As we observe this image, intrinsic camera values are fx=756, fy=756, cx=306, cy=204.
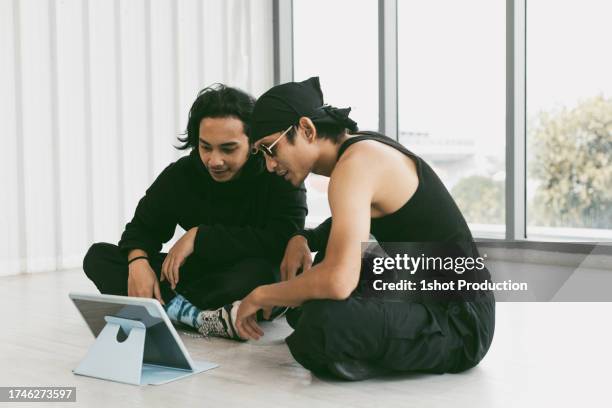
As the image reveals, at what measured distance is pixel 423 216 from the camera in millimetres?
1890

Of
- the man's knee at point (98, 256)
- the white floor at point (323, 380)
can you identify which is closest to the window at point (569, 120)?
the white floor at point (323, 380)

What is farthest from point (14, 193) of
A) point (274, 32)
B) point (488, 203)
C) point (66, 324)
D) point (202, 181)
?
point (488, 203)

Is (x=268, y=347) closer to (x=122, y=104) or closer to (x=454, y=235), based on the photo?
(x=454, y=235)

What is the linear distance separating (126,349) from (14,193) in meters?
2.35

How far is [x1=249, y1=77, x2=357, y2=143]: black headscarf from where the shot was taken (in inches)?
73.6

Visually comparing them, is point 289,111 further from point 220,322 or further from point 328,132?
point 220,322

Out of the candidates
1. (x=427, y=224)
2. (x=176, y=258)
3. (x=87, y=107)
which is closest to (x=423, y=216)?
(x=427, y=224)

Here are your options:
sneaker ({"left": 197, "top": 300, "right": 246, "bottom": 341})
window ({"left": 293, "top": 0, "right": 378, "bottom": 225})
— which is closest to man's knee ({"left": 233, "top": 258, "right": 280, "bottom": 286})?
sneaker ({"left": 197, "top": 300, "right": 246, "bottom": 341})

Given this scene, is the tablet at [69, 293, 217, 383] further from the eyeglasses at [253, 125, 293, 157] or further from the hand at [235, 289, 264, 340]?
the eyeglasses at [253, 125, 293, 157]

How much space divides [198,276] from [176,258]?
25 cm

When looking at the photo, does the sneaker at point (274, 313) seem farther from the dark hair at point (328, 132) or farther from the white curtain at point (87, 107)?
the white curtain at point (87, 107)

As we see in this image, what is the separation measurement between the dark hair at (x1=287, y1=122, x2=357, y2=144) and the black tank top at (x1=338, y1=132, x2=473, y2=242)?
0.04 metres

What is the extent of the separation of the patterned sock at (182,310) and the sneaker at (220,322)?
0.04 metres

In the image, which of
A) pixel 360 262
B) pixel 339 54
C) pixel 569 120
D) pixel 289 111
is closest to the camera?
pixel 360 262
